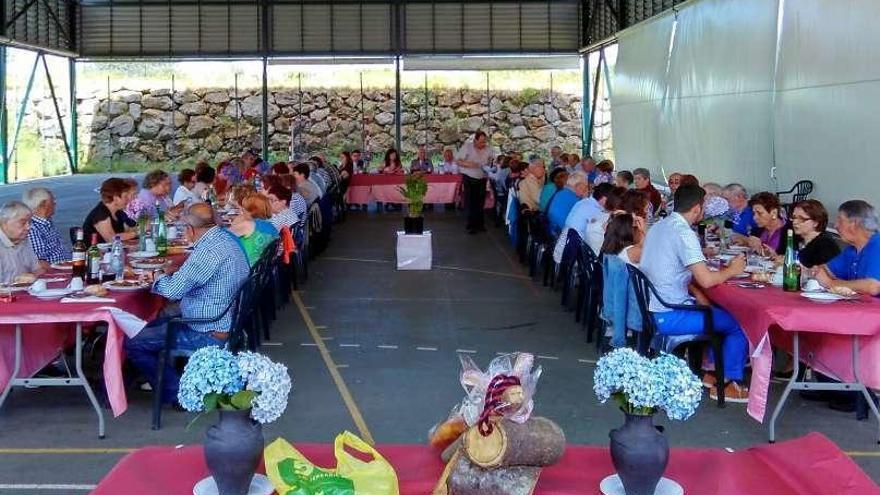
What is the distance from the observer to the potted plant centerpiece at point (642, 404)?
2525mm

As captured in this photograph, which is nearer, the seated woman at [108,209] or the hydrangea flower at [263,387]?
the hydrangea flower at [263,387]

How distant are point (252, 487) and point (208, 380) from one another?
0.30m

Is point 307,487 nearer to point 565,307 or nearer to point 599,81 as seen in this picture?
point 565,307

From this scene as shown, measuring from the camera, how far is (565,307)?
30.4 ft

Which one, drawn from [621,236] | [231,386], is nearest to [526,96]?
[621,236]

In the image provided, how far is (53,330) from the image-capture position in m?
6.09

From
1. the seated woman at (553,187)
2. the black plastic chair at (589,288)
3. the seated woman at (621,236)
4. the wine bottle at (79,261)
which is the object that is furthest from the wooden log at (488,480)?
the seated woman at (553,187)

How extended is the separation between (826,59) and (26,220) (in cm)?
746

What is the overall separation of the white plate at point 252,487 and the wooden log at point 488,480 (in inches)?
17.4

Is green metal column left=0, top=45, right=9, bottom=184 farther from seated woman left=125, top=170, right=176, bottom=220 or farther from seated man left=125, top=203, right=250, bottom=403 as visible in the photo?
seated man left=125, top=203, right=250, bottom=403

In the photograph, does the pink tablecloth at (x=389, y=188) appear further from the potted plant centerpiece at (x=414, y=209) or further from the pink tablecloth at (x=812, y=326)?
the pink tablecloth at (x=812, y=326)

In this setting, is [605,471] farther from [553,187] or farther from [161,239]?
[553,187]

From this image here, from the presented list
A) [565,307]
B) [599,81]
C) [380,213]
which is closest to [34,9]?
[380,213]

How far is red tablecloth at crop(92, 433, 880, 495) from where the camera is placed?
260 centimetres
